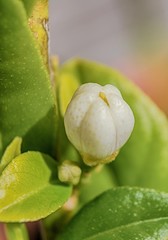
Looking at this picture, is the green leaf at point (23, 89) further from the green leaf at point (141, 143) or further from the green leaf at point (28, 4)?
the green leaf at point (141, 143)

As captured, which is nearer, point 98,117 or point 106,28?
point 98,117

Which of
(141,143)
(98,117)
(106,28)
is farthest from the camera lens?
(106,28)

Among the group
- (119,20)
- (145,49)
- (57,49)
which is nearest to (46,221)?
(145,49)

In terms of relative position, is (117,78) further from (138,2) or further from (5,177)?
(138,2)

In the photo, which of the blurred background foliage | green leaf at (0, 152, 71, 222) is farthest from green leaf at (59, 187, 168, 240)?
the blurred background foliage

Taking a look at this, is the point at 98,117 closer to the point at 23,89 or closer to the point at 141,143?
the point at 23,89

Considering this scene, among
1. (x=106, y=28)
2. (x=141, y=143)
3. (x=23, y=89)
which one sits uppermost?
(x=23, y=89)

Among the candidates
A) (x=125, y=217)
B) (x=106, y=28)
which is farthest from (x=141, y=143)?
(x=106, y=28)
